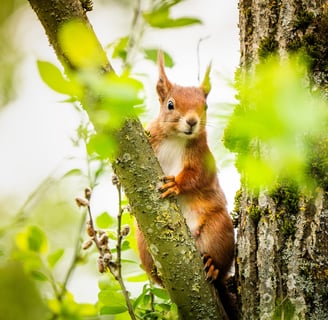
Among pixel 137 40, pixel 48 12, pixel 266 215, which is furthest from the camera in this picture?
pixel 266 215

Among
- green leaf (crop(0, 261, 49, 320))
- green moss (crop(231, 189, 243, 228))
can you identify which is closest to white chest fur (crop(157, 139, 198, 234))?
green moss (crop(231, 189, 243, 228))

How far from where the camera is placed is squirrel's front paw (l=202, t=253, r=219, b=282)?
82.6 inches

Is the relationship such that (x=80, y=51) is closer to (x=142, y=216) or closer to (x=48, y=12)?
(x=48, y=12)

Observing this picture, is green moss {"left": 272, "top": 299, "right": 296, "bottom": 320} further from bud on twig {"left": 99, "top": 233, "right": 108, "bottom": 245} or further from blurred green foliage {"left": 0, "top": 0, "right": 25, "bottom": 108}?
blurred green foliage {"left": 0, "top": 0, "right": 25, "bottom": 108}

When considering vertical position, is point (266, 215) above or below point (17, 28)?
below

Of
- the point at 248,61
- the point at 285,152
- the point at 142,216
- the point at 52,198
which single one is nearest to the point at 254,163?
the point at 285,152

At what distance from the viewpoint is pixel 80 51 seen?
60cm

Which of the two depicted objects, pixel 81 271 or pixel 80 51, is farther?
pixel 81 271

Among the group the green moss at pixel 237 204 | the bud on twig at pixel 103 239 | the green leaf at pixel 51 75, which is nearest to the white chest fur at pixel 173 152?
the green moss at pixel 237 204

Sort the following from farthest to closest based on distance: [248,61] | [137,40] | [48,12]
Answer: [248,61], [48,12], [137,40]

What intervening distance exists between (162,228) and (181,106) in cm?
111

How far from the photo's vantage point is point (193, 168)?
8.53 ft

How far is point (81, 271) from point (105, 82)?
1.80 meters

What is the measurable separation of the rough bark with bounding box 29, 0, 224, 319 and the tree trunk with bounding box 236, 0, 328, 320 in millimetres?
165
